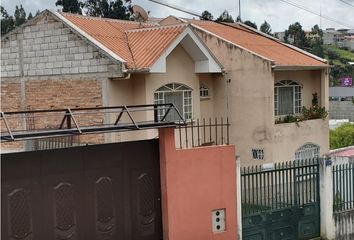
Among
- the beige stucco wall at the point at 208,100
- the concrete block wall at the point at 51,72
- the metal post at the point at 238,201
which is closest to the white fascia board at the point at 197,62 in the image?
the beige stucco wall at the point at 208,100

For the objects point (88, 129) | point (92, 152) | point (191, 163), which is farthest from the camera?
point (191, 163)

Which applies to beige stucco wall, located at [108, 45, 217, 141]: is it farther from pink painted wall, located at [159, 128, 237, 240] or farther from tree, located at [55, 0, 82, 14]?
tree, located at [55, 0, 82, 14]

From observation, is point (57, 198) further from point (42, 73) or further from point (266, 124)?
point (266, 124)

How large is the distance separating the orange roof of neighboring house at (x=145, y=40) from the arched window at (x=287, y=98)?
0.94 meters

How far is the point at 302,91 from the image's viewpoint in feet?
66.9

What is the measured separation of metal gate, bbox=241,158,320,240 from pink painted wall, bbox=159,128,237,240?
1.46 feet

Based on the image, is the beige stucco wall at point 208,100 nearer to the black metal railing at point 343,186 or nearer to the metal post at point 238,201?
the black metal railing at point 343,186

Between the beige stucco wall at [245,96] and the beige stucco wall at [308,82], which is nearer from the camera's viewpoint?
the beige stucco wall at [245,96]

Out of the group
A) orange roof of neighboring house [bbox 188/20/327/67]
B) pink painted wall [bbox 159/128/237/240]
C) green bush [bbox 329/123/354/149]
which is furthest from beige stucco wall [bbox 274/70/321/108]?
green bush [bbox 329/123/354/149]

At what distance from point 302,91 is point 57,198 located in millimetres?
14081

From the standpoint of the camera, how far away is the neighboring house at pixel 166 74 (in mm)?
15125

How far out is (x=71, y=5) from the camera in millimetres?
36688

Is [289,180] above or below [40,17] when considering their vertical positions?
below

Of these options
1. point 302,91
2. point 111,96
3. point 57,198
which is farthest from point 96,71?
point 302,91
